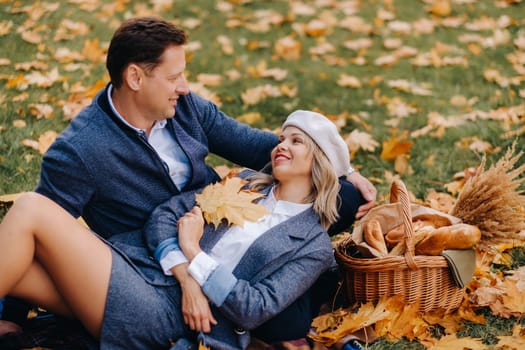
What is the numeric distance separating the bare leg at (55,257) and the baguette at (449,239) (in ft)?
4.31

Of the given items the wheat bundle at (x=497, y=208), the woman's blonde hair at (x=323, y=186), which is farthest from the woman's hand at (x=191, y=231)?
the wheat bundle at (x=497, y=208)

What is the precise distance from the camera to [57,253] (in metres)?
2.42

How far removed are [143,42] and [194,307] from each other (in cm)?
110

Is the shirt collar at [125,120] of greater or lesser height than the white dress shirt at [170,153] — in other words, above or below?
above

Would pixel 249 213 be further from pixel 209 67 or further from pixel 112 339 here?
pixel 209 67

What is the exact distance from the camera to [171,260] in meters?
2.60

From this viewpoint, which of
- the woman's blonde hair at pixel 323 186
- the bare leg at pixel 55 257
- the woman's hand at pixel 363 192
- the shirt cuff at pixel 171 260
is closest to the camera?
the bare leg at pixel 55 257

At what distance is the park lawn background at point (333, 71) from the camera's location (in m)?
4.34

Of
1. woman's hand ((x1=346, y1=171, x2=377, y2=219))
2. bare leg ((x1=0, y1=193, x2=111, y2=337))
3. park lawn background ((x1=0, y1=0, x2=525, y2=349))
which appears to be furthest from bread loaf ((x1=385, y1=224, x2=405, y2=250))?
bare leg ((x1=0, y1=193, x2=111, y2=337))

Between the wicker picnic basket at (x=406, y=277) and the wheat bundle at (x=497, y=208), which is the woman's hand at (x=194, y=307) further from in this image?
the wheat bundle at (x=497, y=208)

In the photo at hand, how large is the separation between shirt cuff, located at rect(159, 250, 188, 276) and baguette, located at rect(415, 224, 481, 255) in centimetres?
100

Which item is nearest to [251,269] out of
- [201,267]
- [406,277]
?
[201,267]

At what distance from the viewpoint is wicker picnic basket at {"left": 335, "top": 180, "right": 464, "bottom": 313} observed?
2.68 m

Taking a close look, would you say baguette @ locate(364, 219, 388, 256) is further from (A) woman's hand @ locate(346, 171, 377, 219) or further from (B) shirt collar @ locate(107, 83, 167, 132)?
(B) shirt collar @ locate(107, 83, 167, 132)
